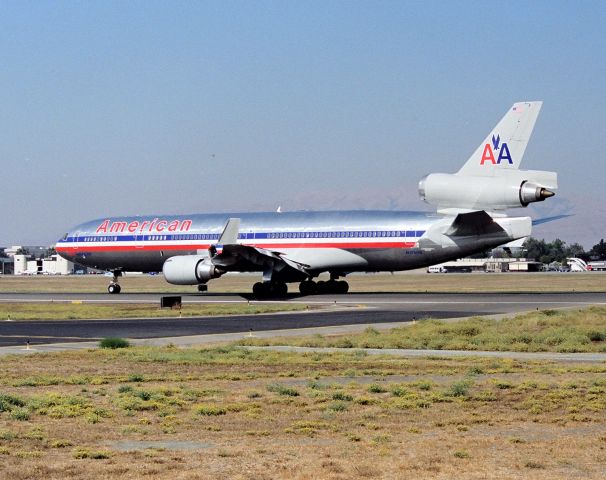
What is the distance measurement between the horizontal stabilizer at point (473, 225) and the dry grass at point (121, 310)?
10.0m

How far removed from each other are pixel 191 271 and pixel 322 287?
9697mm

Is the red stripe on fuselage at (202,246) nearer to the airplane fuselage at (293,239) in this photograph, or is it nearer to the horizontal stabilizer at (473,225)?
the airplane fuselage at (293,239)

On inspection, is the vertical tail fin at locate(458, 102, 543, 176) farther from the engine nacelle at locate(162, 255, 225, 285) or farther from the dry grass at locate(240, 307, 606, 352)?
the dry grass at locate(240, 307, 606, 352)

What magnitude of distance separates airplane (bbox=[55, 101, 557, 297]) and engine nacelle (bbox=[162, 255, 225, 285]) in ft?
0.19

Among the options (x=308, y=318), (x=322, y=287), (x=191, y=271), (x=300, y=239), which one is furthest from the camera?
(x=322, y=287)

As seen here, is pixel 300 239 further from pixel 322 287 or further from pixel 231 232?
pixel 231 232

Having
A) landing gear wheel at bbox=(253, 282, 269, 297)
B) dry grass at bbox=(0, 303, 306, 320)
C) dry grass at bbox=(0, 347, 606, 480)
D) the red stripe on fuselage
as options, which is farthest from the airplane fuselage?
dry grass at bbox=(0, 347, 606, 480)

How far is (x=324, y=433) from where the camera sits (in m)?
14.9

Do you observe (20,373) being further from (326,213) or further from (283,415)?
(326,213)

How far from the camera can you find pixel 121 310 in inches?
2002

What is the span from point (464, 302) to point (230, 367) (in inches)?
1190

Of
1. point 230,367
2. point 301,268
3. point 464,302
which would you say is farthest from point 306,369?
point 301,268

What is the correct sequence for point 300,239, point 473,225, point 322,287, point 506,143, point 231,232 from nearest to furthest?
point 506,143 < point 473,225 < point 231,232 < point 300,239 < point 322,287

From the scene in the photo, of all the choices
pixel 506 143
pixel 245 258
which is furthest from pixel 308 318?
pixel 506 143
